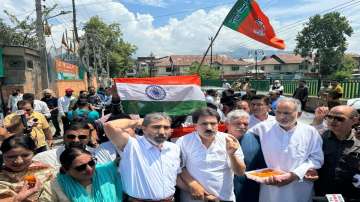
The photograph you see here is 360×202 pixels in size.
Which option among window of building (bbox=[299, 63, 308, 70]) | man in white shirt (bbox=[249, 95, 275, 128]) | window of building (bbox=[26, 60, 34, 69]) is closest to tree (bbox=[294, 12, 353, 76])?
window of building (bbox=[299, 63, 308, 70])

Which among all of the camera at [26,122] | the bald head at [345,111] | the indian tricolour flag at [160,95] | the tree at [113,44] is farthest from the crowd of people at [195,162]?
the tree at [113,44]

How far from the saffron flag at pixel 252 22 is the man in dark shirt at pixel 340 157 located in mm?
3827

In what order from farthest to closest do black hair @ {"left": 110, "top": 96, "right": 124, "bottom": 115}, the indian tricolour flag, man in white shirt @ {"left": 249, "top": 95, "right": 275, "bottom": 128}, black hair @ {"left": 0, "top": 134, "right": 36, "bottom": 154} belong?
1. black hair @ {"left": 110, "top": 96, "right": 124, "bottom": 115}
2. man in white shirt @ {"left": 249, "top": 95, "right": 275, "bottom": 128}
3. the indian tricolour flag
4. black hair @ {"left": 0, "top": 134, "right": 36, "bottom": 154}

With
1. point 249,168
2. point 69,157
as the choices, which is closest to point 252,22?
point 249,168

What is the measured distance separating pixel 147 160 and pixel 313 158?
1.55 m

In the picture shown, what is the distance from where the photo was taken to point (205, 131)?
347 centimetres

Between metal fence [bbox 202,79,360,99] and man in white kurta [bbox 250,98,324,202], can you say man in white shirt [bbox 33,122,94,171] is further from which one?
metal fence [bbox 202,79,360,99]

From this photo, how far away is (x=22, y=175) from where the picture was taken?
3072 mm

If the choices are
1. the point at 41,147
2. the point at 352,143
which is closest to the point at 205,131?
the point at 352,143

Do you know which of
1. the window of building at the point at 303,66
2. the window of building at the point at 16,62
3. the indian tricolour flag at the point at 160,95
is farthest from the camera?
the window of building at the point at 303,66

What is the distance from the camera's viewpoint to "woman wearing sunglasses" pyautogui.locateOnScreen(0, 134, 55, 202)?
2.83 metres

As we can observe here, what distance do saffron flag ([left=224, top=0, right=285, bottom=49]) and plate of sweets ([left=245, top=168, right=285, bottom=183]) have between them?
13.4ft

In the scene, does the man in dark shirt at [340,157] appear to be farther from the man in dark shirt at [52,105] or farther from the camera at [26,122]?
the man in dark shirt at [52,105]

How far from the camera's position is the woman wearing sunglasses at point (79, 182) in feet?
9.41
